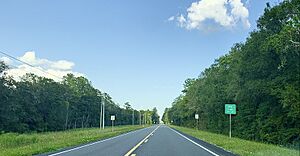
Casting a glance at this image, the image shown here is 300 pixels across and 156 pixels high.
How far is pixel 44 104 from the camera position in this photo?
85.8 metres

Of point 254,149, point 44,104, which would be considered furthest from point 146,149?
point 44,104

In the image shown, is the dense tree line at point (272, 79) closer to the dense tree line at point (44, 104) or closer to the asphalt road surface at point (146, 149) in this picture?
the asphalt road surface at point (146, 149)

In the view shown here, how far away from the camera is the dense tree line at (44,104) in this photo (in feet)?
210

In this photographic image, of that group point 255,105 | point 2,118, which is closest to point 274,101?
point 255,105

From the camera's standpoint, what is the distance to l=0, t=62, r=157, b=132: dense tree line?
6406 centimetres

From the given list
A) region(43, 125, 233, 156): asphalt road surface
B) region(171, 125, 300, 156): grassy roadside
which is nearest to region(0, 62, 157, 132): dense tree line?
region(43, 125, 233, 156): asphalt road surface

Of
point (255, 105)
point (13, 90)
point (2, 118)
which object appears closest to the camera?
point (255, 105)

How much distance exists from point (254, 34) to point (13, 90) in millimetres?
51508

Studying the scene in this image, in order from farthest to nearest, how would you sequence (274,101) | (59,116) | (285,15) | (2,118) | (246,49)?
(59,116), (2,118), (246,49), (274,101), (285,15)

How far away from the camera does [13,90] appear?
67.8 metres

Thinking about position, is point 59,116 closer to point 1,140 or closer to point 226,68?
point 226,68

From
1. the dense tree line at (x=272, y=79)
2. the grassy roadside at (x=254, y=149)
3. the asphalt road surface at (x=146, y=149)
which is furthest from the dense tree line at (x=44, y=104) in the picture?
the grassy roadside at (x=254, y=149)

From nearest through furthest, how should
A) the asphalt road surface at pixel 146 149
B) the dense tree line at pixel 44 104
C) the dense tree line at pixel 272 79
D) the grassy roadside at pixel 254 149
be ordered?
the grassy roadside at pixel 254 149
the asphalt road surface at pixel 146 149
the dense tree line at pixel 272 79
the dense tree line at pixel 44 104

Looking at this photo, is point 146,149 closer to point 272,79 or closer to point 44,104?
point 272,79
